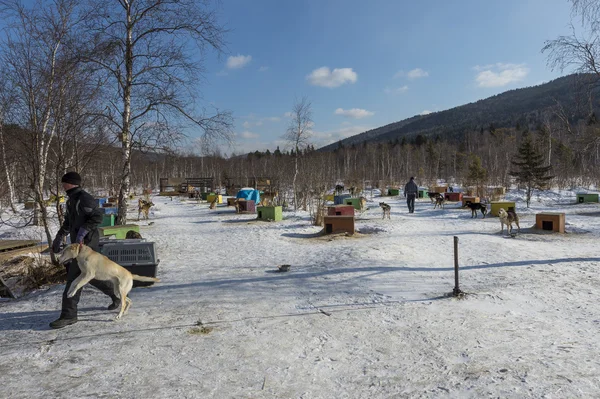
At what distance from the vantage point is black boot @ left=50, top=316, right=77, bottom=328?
13.4 ft

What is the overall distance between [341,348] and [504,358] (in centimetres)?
143

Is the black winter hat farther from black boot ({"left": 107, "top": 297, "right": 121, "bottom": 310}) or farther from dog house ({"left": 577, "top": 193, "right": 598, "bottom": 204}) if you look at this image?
dog house ({"left": 577, "top": 193, "right": 598, "bottom": 204})

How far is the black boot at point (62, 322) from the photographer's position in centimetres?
407

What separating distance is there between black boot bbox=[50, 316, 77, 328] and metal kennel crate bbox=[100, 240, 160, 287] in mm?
1603

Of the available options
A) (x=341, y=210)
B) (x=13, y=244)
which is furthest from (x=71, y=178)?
(x=341, y=210)

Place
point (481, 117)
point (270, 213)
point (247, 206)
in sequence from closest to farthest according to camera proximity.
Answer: point (270, 213)
point (247, 206)
point (481, 117)

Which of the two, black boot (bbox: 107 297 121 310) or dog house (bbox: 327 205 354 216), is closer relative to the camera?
black boot (bbox: 107 297 121 310)

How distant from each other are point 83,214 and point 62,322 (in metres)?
1.18

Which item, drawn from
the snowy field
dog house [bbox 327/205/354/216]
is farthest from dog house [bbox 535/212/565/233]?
dog house [bbox 327/205/354/216]

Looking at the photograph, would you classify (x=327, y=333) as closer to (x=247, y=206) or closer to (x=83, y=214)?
(x=83, y=214)

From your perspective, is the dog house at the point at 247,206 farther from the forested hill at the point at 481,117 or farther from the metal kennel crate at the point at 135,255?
the forested hill at the point at 481,117

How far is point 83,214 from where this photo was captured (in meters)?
4.16

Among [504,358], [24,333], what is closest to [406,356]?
[504,358]

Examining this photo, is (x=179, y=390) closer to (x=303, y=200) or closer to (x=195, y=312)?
(x=195, y=312)
